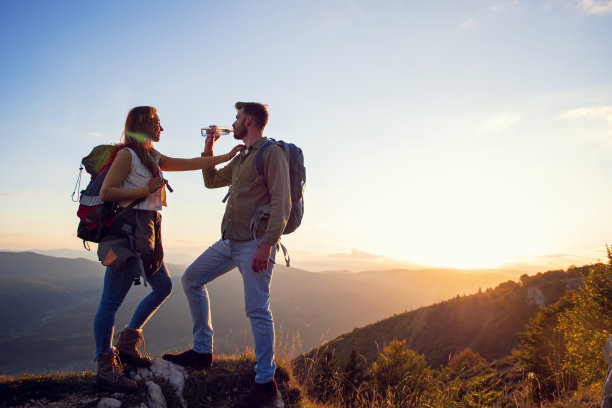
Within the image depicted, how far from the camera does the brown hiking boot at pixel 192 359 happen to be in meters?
4.38

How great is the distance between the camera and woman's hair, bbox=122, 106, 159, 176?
380 cm

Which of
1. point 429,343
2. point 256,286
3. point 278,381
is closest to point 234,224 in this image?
point 256,286

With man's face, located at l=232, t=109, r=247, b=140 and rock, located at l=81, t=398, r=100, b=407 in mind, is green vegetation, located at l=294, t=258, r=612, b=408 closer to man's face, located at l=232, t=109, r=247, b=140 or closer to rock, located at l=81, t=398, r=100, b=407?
rock, located at l=81, t=398, r=100, b=407

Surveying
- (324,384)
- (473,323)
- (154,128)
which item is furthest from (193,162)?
(473,323)

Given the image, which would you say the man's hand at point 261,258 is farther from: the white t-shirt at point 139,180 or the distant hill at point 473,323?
the distant hill at point 473,323

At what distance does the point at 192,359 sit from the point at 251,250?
171cm

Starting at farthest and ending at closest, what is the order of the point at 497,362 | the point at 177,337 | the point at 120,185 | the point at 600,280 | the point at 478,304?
the point at 177,337
the point at 478,304
the point at 497,362
the point at 600,280
the point at 120,185

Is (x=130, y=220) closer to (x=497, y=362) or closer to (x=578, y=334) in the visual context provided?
(x=578, y=334)

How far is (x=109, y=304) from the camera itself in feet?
11.5

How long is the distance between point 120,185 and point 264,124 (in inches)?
67.5

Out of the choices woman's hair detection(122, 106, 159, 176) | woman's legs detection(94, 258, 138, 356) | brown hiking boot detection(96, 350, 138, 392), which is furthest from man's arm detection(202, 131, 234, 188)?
brown hiking boot detection(96, 350, 138, 392)

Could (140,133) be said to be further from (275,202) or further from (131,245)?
(275,202)

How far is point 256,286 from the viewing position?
3746 mm

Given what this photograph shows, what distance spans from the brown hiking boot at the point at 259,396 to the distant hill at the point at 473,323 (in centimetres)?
3696
